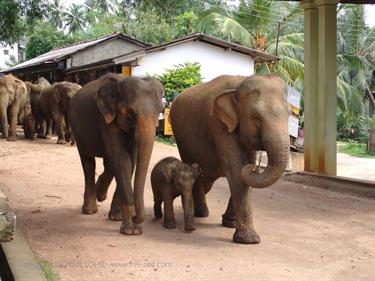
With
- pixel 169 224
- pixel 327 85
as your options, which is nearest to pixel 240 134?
pixel 169 224

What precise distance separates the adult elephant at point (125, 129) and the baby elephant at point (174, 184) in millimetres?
399

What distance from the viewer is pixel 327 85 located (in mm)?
12039

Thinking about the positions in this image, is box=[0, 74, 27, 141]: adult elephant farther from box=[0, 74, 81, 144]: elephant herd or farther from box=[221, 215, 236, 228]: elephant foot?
box=[221, 215, 236, 228]: elephant foot

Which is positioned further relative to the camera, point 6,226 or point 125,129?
point 125,129

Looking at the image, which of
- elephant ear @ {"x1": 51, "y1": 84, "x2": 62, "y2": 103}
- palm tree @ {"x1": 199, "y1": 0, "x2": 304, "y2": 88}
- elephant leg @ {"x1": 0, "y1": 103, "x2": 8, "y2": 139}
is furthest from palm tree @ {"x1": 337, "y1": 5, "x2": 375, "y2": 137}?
elephant leg @ {"x1": 0, "y1": 103, "x2": 8, "y2": 139}

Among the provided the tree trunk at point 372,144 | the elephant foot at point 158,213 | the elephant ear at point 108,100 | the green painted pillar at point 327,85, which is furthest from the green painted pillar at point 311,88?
the tree trunk at point 372,144

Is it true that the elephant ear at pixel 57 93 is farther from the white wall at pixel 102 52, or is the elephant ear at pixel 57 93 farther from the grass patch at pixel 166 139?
the white wall at pixel 102 52

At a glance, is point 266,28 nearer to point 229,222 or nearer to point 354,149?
point 354,149

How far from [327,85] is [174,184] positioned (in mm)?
6080

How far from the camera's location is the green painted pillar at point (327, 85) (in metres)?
11.9

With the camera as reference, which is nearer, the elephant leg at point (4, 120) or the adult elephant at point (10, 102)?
the elephant leg at point (4, 120)

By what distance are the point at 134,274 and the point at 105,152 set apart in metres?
2.25

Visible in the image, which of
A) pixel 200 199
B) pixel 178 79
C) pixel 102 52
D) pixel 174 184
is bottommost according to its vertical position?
pixel 200 199

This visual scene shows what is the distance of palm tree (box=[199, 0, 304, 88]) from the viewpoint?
26672 mm
